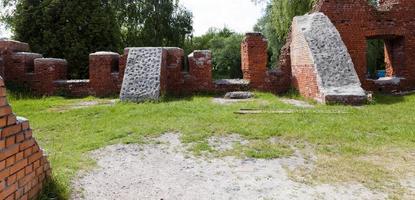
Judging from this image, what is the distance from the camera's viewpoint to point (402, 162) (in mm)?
4988

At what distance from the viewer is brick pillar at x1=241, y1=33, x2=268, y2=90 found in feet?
40.2

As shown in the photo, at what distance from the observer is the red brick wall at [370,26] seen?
13164 millimetres

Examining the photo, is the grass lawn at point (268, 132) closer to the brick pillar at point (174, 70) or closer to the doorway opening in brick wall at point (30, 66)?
the brick pillar at point (174, 70)

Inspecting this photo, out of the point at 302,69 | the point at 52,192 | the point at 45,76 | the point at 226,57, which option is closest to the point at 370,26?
the point at 302,69

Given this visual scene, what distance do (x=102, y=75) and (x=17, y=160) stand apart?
9.19 metres

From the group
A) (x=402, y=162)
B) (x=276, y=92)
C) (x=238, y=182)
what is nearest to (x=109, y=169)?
(x=238, y=182)

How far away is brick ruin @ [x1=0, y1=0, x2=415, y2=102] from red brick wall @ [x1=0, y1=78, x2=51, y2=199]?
25.4 feet

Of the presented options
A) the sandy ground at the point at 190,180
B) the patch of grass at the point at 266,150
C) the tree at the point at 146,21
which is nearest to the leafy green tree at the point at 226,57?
the tree at the point at 146,21

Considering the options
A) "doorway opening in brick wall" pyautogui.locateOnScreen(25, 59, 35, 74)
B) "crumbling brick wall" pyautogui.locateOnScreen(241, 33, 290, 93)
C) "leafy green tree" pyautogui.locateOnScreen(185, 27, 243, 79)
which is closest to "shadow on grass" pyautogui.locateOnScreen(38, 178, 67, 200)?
"crumbling brick wall" pyautogui.locateOnScreen(241, 33, 290, 93)

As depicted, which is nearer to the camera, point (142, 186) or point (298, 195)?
point (298, 195)

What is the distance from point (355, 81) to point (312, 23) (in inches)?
97.8

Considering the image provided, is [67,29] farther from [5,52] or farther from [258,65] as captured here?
[258,65]

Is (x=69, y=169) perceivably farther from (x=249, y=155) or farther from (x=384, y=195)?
(x=384, y=195)

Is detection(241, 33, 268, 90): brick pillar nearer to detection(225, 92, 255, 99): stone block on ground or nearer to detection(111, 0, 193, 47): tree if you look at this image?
detection(225, 92, 255, 99): stone block on ground
